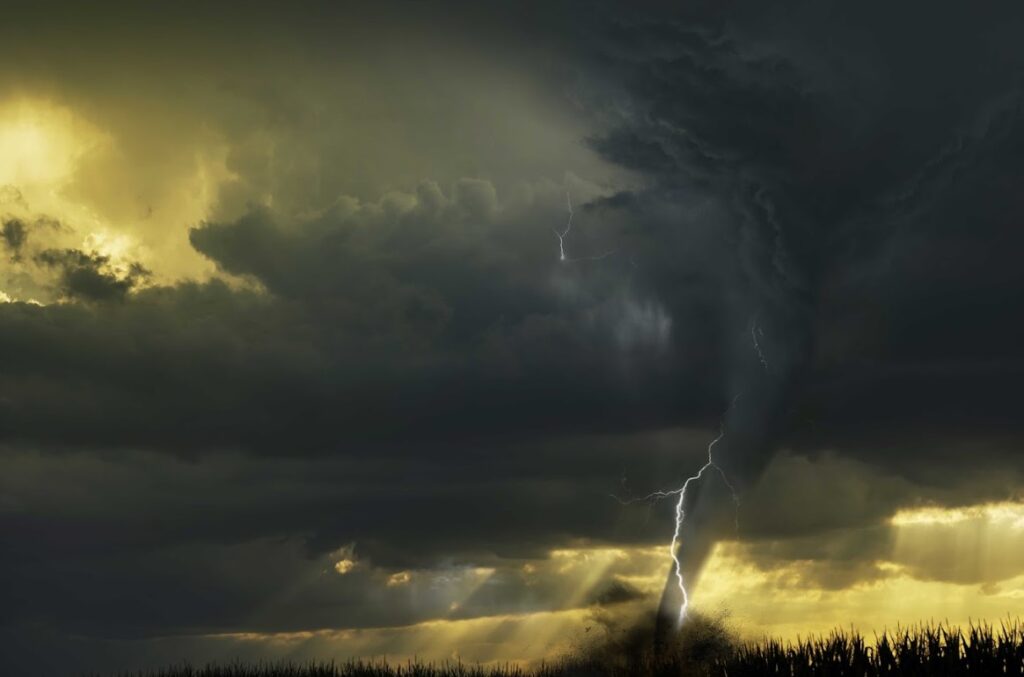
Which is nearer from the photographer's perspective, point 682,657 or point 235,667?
point 682,657

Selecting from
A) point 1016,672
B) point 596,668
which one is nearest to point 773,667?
point 1016,672

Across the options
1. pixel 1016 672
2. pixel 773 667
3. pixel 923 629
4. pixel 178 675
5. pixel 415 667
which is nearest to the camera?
pixel 1016 672

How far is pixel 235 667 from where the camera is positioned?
62500 millimetres

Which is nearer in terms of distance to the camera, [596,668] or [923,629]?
[923,629]

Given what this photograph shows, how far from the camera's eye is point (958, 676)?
39.8 m

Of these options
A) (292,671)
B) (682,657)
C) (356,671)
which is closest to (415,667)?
(356,671)

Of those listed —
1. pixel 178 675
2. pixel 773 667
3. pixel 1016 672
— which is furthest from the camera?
pixel 178 675

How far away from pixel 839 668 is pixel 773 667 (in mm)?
3330

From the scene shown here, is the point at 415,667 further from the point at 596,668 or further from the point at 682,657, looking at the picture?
the point at 682,657

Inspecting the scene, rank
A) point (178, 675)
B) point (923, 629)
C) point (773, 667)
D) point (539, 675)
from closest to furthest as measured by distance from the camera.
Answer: point (923, 629)
point (773, 667)
point (539, 675)
point (178, 675)

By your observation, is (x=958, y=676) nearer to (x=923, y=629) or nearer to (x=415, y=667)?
(x=923, y=629)

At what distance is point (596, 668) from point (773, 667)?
41.3 feet

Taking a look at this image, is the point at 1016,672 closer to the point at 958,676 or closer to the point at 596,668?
the point at 958,676

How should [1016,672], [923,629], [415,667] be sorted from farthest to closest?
[415,667] → [923,629] → [1016,672]
